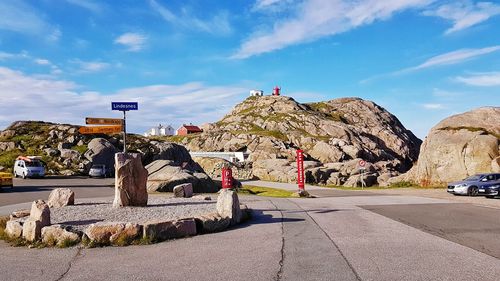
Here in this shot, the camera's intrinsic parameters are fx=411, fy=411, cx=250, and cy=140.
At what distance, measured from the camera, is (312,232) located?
12820 mm

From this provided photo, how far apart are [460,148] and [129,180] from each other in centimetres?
3449

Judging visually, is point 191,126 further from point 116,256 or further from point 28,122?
point 116,256

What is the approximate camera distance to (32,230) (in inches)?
445

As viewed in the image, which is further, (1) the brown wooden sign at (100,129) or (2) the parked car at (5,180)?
(2) the parked car at (5,180)

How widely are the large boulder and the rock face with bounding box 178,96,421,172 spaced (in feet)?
106

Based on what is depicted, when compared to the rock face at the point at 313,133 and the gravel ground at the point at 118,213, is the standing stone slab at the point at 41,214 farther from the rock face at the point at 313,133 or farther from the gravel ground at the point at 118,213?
the rock face at the point at 313,133

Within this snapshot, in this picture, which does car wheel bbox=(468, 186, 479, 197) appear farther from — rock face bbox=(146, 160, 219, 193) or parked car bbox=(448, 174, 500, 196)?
rock face bbox=(146, 160, 219, 193)

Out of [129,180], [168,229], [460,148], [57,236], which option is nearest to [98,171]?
[129,180]

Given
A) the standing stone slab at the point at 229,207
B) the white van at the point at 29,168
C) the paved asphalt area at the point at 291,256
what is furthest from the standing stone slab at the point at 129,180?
the white van at the point at 29,168

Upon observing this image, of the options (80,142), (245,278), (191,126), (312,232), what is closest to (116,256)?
(245,278)

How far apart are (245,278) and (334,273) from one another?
173 cm

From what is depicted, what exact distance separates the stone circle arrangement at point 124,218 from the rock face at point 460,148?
30083mm

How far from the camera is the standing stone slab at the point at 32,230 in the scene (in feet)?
36.9

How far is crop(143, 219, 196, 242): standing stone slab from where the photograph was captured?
1135 centimetres
